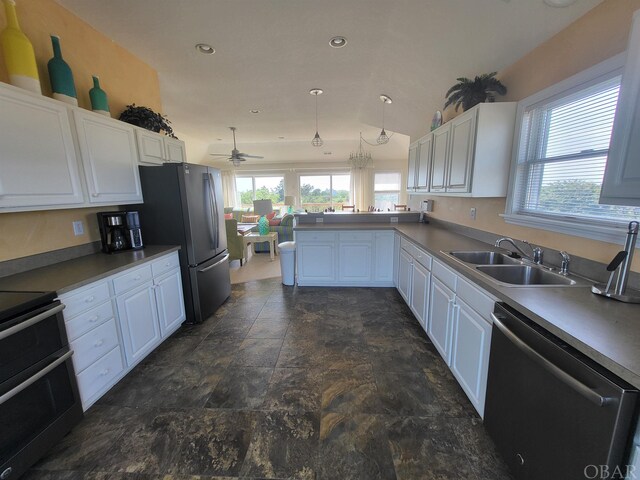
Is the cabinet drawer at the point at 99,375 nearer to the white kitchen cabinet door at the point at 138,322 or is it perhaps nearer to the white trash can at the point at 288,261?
the white kitchen cabinet door at the point at 138,322

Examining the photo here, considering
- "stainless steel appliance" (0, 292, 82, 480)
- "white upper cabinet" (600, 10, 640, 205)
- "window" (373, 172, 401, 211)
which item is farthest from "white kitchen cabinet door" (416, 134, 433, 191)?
"window" (373, 172, 401, 211)

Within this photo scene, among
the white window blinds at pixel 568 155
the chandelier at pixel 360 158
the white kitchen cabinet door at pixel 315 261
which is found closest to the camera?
the white window blinds at pixel 568 155

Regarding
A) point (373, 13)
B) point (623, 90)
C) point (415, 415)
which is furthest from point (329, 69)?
point (415, 415)

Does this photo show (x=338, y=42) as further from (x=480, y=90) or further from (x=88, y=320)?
(x=88, y=320)

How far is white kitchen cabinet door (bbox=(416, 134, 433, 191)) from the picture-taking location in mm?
3152

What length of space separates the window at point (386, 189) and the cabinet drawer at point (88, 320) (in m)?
8.34

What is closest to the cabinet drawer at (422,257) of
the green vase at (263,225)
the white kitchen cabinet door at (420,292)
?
the white kitchen cabinet door at (420,292)

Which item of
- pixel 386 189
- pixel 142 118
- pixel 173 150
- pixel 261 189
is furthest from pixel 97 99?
pixel 386 189

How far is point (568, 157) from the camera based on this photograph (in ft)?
5.54

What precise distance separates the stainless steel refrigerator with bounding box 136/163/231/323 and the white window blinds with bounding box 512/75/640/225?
2.88 metres

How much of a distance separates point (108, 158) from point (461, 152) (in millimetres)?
3001

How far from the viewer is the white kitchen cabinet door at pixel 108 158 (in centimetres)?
192

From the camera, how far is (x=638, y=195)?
96 cm

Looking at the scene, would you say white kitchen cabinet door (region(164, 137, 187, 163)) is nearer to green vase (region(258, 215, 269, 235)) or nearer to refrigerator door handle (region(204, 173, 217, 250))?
refrigerator door handle (region(204, 173, 217, 250))
